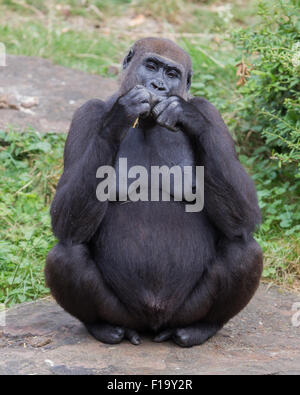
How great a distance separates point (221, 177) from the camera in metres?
3.44

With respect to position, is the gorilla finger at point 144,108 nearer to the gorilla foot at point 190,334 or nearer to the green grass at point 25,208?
the gorilla foot at point 190,334

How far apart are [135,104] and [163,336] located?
1179 millimetres

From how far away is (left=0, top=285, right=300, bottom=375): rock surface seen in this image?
318 centimetres

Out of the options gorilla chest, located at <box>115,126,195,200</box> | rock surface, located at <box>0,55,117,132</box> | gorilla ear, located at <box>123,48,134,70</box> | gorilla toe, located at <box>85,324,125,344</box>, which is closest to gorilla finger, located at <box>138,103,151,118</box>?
gorilla chest, located at <box>115,126,195,200</box>

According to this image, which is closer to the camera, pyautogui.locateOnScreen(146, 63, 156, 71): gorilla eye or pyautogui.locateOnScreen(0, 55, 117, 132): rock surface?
pyautogui.locateOnScreen(146, 63, 156, 71): gorilla eye

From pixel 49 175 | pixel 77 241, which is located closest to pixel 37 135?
pixel 49 175

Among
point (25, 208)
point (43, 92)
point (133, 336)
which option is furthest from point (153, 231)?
point (43, 92)

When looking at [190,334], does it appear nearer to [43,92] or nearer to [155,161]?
[155,161]

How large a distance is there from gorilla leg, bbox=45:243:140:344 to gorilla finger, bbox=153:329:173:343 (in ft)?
0.33

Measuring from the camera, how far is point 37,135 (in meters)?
5.77

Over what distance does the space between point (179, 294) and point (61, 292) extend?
58cm

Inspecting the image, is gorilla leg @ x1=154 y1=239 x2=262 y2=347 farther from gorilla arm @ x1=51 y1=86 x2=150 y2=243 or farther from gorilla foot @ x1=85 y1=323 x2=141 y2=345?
gorilla arm @ x1=51 y1=86 x2=150 y2=243

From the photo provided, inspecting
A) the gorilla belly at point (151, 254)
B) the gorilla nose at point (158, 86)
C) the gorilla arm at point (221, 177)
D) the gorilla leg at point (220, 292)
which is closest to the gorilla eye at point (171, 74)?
the gorilla nose at point (158, 86)

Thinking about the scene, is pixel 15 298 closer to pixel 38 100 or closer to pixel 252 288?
pixel 252 288
